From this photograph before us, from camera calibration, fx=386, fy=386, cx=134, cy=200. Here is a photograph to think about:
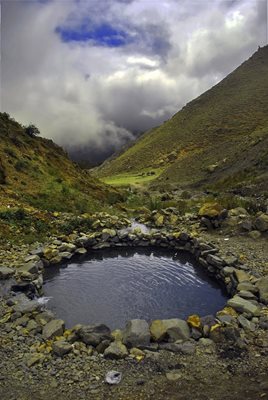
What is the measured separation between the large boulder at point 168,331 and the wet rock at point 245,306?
6.72ft

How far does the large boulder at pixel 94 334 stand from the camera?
10.1 meters

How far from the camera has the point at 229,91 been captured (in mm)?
101500

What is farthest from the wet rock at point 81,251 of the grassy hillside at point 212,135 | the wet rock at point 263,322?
the grassy hillside at point 212,135

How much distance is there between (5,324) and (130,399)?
15.9ft

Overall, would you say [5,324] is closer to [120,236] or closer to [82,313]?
[82,313]

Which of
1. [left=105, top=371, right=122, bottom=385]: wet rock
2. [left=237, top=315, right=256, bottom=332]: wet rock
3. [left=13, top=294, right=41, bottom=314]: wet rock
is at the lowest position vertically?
[left=105, top=371, right=122, bottom=385]: wet rock

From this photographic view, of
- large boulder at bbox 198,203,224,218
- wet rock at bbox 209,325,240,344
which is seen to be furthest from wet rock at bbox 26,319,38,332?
large boulder at bbox 198,203,224,218

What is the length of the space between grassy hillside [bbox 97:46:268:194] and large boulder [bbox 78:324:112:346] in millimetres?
41804

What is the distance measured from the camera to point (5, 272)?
49.7 ft

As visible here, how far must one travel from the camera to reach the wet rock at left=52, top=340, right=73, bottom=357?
962cm

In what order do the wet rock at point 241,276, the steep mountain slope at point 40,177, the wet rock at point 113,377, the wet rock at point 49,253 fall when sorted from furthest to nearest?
the steep mountain slope at point 40,177 < the wet rock at point 49,253 < the wet rock at point 241,276 < the wet rock at point 113,377

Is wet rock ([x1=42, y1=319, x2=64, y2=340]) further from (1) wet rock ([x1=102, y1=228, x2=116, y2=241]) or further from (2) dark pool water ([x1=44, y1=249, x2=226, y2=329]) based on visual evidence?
(1) wet rock ([x1=102, y1=228, x2=116, y2=241])

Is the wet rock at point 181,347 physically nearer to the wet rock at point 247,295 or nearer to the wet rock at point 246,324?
the wet rock at point 246,324

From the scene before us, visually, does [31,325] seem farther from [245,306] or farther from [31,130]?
[31,130]
